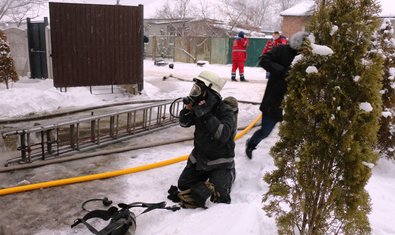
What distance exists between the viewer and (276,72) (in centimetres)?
431

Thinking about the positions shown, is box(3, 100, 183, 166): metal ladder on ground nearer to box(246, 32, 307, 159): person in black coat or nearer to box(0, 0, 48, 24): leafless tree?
box(246, 32, 307, 159): person in black coat

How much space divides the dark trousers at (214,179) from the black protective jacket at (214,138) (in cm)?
7

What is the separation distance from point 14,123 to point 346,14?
637cm

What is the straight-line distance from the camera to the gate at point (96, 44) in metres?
8.40

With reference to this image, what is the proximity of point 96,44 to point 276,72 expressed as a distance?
5.78 m

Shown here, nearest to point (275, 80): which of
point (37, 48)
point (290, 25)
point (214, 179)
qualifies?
point (214, 179)

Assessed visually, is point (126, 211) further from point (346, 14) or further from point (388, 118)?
point (388, 118)

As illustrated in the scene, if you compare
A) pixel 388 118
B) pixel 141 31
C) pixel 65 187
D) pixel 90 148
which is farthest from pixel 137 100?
pixel 388 118

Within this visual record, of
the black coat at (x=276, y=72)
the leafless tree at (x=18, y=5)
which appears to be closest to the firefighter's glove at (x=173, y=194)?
the black coat at (x=276, y=72)

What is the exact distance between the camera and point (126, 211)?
3066mm

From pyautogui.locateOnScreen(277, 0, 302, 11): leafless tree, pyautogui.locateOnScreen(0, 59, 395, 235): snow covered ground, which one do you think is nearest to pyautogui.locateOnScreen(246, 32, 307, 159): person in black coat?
pyautogui.locateOnScreen(0, 59, 395, 235): snow covered ground

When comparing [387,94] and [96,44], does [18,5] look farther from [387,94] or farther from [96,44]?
[387,94]

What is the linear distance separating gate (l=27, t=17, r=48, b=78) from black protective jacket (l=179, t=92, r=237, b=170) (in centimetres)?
832

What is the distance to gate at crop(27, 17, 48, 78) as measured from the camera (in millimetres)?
10539
